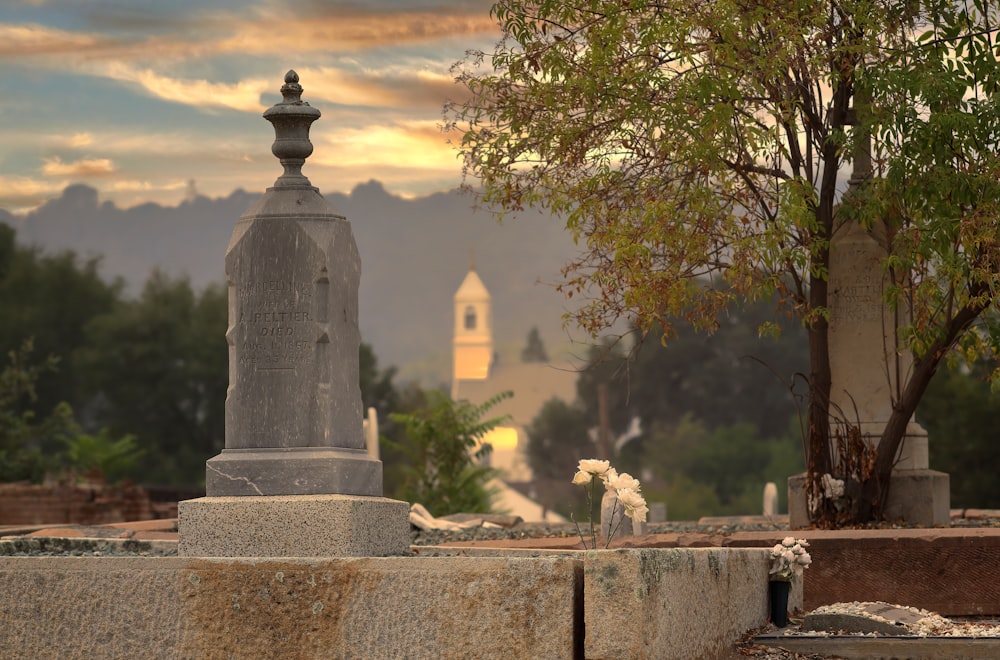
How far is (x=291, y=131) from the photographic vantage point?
10.2m

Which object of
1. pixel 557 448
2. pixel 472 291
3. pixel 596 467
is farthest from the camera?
pixel 472 291

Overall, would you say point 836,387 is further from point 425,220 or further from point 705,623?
point 425,220

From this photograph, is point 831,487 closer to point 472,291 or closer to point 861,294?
point 861,294

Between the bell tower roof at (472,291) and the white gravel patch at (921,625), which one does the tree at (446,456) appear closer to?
the white gravel patch at (921,625)

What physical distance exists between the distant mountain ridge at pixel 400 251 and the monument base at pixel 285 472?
410 feet

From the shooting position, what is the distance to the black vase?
865 cm

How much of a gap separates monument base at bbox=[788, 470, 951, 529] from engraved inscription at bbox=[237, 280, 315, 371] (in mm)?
5775

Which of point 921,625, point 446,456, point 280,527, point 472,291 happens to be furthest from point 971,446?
point 472,291

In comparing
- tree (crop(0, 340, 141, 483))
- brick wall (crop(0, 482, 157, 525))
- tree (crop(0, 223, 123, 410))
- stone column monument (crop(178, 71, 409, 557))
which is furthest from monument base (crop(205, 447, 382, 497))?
tree (crop(0, 223, 123, 410))

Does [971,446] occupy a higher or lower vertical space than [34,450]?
higher

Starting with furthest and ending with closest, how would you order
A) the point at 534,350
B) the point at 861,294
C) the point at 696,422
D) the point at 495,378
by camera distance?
the point at 534,350, the point at 495,378, the point at 696,422, the point at 861,294

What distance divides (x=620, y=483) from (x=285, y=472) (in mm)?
2199

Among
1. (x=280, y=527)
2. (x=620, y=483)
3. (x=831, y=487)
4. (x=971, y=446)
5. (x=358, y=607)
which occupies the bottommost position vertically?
(x=358, y=607)

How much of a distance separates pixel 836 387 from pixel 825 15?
3422mm
